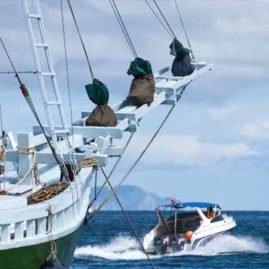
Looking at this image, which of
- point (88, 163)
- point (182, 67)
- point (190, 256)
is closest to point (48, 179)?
point (88, 163)

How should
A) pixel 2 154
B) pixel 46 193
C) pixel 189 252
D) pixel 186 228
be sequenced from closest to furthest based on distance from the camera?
1. pixel 46 193
2. pixel 2 154
3. pixel 189 252
4. pixel 186 228

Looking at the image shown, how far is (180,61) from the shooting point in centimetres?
4594

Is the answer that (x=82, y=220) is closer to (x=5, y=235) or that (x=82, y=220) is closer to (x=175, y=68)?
(x=5, y=235)

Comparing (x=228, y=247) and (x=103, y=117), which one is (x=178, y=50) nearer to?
(x=103, y=117)

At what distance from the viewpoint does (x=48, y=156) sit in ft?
117

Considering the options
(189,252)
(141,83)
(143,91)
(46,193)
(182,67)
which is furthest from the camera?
(189,252)

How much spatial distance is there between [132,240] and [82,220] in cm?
6138

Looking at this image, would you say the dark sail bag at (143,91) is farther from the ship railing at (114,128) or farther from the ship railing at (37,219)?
the ship railing at (37,219)

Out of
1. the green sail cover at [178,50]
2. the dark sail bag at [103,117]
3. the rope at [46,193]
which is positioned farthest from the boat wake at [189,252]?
the rope at [46,193]

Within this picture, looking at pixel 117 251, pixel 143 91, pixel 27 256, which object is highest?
pixel 143 91

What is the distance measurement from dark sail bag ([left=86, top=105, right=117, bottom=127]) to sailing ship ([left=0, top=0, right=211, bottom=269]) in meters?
0.27

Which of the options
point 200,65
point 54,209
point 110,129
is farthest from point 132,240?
point 54,209

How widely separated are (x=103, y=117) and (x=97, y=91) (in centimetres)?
75

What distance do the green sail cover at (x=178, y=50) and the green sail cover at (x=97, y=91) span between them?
6.58 m
